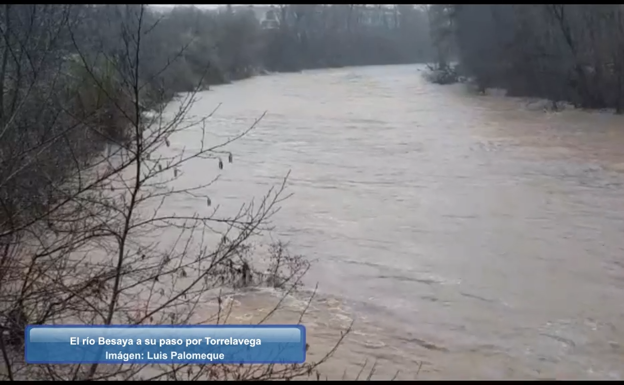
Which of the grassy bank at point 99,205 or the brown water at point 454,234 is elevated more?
the grassy bank at point 99,205

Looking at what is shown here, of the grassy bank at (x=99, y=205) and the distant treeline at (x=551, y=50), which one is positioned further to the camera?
the distant treeline at (x=551, y=50)

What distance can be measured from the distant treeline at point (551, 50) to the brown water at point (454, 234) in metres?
1.05

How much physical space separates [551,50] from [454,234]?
11.3 metres

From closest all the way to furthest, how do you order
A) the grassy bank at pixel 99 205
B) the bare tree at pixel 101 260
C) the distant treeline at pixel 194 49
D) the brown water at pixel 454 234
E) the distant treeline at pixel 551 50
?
the bare tree at pixel 101 260
the grassy bank at pixel 99 205
the brown water at pixel 454 234
the distant treeline at pixel 194 49
the distant treeline at pixel 551 50

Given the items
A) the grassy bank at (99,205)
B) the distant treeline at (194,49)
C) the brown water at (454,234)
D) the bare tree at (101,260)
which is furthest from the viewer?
the distant treeline at (194,49)

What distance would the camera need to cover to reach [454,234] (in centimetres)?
721

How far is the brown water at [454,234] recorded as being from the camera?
4586 mm

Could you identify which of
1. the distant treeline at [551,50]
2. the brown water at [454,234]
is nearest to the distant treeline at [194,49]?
the brown water at [454,234]

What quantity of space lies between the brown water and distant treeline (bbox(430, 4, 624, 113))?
3.44 feet

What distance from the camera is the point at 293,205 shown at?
8.49 m

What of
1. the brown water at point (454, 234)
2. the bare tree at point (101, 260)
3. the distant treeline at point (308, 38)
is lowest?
the brown water at point (454, 234)
